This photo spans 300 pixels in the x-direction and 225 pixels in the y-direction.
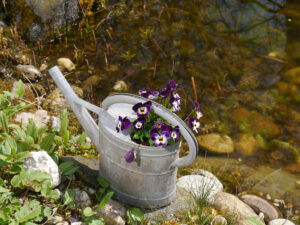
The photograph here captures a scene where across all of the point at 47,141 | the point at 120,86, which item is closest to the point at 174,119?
the point at 47,141

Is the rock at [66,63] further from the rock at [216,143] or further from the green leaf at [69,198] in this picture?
the green leaf at [69,198]

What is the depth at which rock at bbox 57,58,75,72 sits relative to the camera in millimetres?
4422

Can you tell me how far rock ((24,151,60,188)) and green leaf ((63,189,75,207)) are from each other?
3.6 inches

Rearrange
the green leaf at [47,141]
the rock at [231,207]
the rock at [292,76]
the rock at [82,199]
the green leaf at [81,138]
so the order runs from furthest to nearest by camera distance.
Result: the rock at [292,76]
the green leaf at [81,138]
the rock at [231,207]
the green leaf at [47,141]
the rock at [82,199]

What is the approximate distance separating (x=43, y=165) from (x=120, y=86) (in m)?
2.09

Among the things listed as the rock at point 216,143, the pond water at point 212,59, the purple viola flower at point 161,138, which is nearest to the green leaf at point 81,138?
the purple viola flower at point 161,138

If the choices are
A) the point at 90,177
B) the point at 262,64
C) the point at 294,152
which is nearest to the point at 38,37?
the point at 90,177

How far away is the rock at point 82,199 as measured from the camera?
2.42 meters

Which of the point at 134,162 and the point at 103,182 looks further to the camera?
the point at 103,182

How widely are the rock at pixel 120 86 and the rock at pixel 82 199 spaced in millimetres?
1970

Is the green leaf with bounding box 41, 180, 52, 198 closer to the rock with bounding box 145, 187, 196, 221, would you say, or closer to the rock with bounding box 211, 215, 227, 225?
the rock with bounding box 145, 187, 196, 221

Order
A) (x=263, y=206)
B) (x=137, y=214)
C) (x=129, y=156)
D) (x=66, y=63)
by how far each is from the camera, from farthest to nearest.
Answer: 1. (x=66, y=63)
2. (x=263, y=206)
3. (x=137, y=214)
4. (x=129, y=156)

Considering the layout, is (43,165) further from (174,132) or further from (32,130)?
(174,132)

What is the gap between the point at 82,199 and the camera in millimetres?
2439
